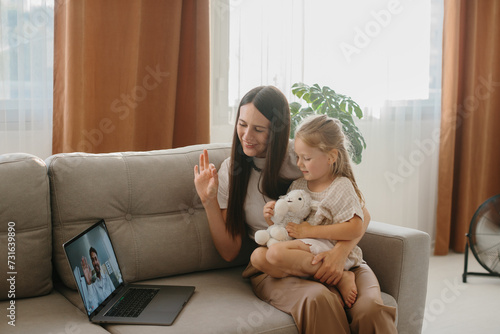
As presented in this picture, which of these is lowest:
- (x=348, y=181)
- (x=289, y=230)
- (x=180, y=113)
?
(x=289, y=230)

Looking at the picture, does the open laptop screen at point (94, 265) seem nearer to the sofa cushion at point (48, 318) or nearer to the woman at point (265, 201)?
the sofa cushion at point (48, 318)

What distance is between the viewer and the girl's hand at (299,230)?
6.04 ft

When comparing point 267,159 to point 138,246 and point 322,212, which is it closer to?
point 322,212

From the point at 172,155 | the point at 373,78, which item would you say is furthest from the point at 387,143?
the point at 172,155

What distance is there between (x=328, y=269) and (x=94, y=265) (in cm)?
72

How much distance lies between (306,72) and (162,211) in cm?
166

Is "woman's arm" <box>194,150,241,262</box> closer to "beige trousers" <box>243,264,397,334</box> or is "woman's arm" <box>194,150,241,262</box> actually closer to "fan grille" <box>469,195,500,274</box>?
"beige trousers" <box>243,264,397,334</box>

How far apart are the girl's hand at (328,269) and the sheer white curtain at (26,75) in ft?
4.62

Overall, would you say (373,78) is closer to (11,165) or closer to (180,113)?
(180,113)

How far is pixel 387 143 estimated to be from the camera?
3.68 m

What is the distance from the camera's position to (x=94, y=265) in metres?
1.71

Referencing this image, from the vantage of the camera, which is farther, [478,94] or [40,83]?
[478,94]

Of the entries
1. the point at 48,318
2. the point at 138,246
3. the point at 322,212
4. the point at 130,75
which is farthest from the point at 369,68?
the point at 48,318

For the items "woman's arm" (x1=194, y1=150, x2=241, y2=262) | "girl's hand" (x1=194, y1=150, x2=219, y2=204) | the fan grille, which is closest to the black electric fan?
the fan grille
